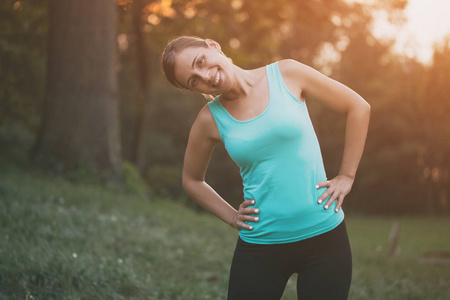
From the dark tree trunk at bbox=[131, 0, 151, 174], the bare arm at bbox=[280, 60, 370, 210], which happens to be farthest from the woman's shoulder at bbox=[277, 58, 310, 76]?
the dark tree trunk at bbox=[131, 0, 151, 174]

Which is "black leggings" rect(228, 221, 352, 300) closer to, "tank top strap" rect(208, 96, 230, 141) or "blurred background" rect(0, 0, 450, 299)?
"tank top strap" rect(208, 96, 230, 141)

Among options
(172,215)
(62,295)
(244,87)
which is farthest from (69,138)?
(244,87)

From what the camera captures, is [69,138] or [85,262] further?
[69,138]

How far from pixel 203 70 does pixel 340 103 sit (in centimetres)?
74

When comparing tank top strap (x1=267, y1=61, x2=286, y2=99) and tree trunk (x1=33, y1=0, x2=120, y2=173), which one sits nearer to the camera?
tank top strap (x1=267, y1=61, x2=286, y2=99)

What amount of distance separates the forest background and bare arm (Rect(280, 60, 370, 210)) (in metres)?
1.84

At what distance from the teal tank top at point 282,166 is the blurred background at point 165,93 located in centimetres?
124

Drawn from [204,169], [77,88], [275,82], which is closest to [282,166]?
[275,82]

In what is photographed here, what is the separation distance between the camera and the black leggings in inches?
96.3

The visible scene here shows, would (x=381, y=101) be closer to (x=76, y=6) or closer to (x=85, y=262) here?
(x=76, y=6)

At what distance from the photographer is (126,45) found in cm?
2305

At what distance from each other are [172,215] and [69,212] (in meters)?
3.14

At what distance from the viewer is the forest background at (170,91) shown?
35.0 feet

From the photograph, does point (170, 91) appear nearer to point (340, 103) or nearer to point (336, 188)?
point (340, 103)
